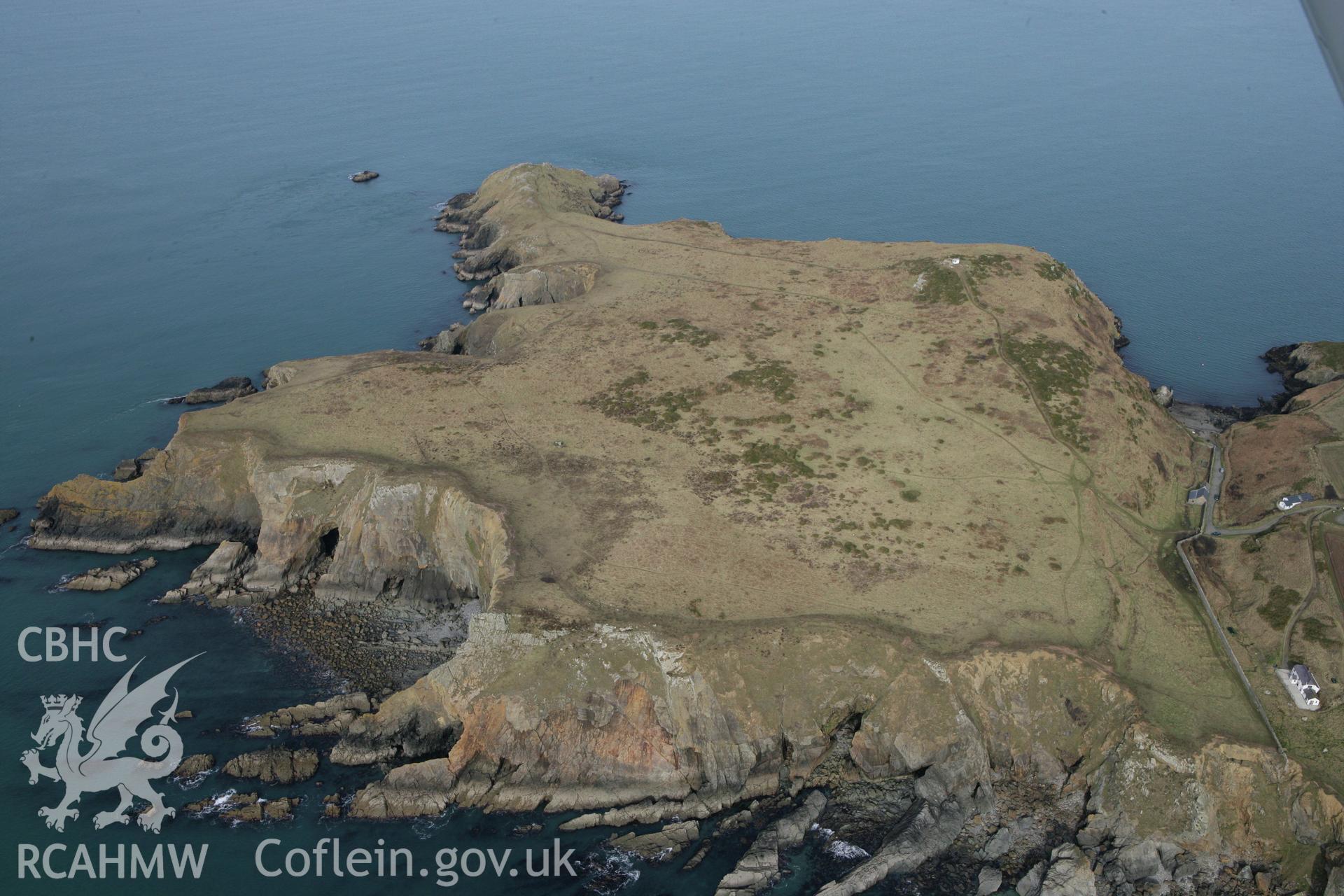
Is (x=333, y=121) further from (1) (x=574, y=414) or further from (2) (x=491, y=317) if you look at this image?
(1) (x=574, y=414)

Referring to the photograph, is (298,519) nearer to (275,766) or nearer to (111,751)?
(111,751)

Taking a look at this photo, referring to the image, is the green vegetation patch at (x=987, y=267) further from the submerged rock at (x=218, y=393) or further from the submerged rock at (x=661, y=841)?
the submerged rock at (x=218, y=393)

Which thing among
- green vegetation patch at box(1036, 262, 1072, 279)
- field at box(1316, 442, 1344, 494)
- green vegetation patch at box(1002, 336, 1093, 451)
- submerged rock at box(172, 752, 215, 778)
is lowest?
field at box(1316, 442, 1344, 494)

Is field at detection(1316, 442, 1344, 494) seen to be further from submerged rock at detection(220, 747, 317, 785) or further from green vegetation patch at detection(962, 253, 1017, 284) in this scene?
submerged rock at detection(220, 747, 317, 785)

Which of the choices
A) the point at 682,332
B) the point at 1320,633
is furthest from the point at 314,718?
the point at 1320,633

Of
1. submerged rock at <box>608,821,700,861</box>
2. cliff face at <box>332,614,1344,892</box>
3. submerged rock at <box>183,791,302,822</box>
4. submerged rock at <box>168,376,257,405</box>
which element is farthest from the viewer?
submerged rock at <box>168,376,257,405</box>

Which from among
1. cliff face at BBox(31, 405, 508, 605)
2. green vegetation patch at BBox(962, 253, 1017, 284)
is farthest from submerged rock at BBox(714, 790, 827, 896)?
green vegetation patch at BBox(962, 253, 1017, 284)
